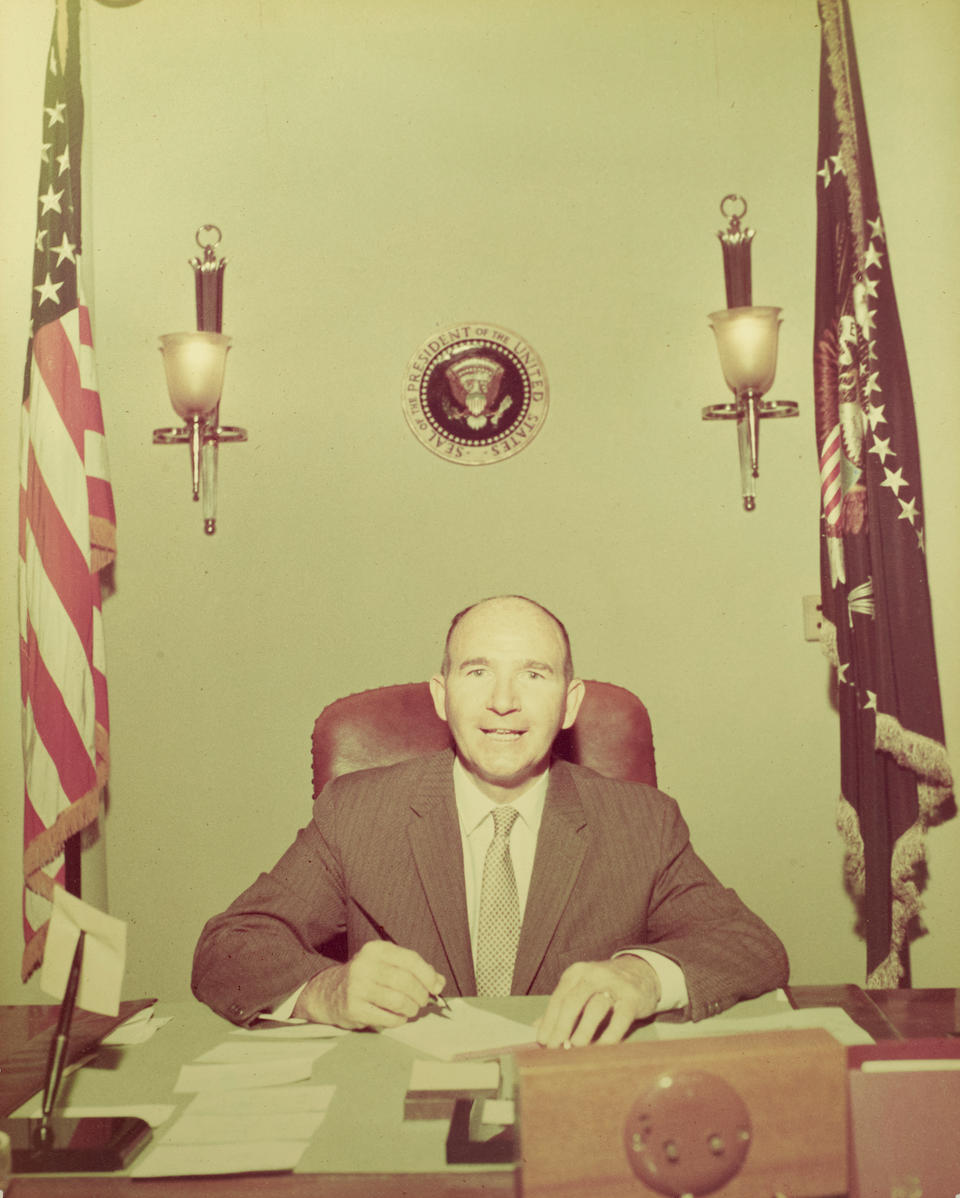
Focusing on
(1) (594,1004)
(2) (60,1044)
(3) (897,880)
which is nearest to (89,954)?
(2) (60,1044)

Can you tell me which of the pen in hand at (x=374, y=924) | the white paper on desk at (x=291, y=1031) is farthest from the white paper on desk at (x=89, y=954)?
the pen in hand at (x=374, y=924)

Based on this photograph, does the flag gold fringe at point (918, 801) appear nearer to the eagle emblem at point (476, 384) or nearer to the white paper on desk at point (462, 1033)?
the eagle emblem at point (476, 384)

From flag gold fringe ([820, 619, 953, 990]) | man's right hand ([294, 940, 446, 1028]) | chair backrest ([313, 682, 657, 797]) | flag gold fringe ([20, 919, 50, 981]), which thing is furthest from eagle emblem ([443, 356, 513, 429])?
man's right hand ([294, 940, 446, 1028])

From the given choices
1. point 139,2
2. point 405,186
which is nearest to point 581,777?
point 405,186

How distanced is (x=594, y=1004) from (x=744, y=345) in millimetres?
2059

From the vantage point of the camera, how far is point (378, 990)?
142cm

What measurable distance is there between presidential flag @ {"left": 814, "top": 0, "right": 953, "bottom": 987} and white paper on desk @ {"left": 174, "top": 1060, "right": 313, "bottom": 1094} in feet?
5.96

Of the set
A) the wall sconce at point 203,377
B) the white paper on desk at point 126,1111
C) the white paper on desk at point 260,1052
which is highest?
the wall sconce at point 203,377

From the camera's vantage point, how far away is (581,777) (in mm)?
2029

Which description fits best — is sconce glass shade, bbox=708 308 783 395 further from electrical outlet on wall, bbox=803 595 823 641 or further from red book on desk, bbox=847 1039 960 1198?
red book on desk, bbox=847 1039 960 1198

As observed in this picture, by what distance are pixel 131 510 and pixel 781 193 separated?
2169 mm

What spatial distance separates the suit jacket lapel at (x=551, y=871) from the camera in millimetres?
1773

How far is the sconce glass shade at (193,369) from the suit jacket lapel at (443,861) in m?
1.45

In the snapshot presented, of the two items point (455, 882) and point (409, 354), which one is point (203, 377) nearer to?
point (409, 354)
